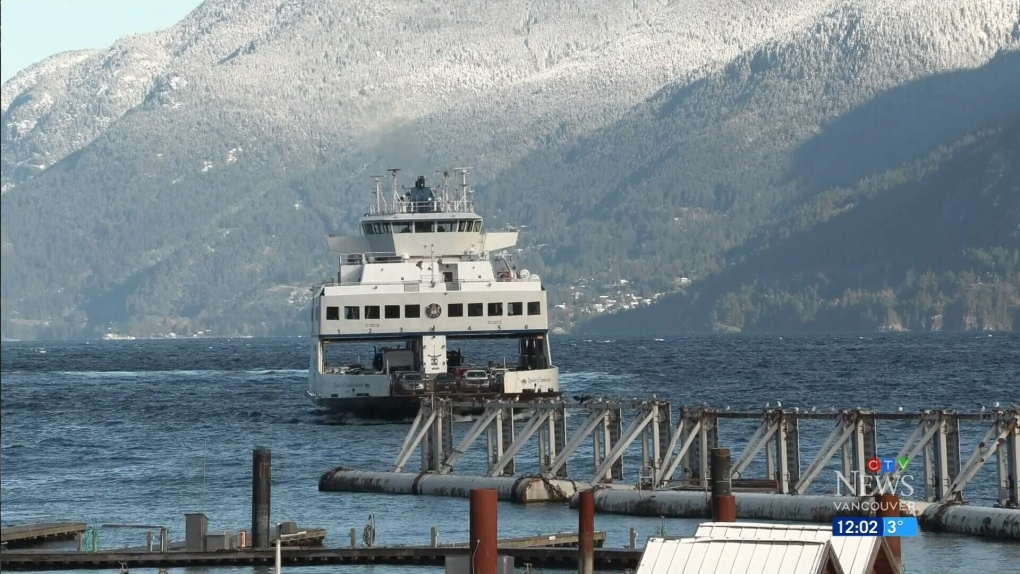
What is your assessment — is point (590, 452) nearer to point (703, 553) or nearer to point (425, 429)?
point (425, 429)

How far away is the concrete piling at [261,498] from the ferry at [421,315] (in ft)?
134

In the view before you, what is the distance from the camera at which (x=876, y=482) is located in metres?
40.9

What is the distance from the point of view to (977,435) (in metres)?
78.8

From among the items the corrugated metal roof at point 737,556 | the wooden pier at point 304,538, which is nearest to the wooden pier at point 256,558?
the wooden pier at point 304,538

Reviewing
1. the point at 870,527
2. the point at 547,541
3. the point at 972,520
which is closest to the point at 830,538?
the point at 870,527

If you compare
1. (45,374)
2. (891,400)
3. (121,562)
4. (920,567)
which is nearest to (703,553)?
(920,567)

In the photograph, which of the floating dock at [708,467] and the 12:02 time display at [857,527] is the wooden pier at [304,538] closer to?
the floating dock at [708,467]

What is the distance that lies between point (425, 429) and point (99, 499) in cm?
967

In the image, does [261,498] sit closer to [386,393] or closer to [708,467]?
[708,467]

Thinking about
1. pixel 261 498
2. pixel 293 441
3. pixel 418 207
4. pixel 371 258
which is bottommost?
pixel 261 498

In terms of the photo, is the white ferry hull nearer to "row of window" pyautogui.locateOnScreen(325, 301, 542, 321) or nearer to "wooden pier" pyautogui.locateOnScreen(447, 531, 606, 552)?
"row of window" pyautogui.locateOnScreen(325, 301, 542, 321)

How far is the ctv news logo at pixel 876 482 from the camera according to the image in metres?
Answer: 31.6

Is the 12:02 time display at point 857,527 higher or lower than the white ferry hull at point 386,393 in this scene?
lower

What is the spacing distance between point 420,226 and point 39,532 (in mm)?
51012
